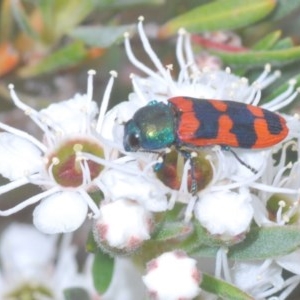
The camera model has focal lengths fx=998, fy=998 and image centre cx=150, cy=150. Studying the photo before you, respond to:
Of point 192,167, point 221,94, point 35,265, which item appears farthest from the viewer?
point 35,265

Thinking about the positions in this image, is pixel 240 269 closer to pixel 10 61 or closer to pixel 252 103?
pixel 252 103

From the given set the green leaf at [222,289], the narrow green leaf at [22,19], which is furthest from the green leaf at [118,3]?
the green leaf at [222,289]

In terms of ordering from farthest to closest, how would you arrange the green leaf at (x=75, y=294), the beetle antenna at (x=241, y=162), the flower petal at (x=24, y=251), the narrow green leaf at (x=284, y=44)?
the flower petal at (x=24, y=251)
the narrow green leaf at (x=284, y=44)
the green leaf at (x=75, y=294)
the beetle antenna at (x=241, y=162)

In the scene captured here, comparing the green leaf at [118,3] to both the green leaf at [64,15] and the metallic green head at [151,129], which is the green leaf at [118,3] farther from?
the metallic green head at [151,129]

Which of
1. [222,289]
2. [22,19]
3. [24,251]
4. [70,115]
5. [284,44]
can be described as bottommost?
[222,289]

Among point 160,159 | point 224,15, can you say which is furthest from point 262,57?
point 160,159

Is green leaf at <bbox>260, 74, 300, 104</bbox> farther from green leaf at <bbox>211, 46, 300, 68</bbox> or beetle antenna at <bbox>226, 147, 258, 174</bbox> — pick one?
beetle antenna at <bbox>226, 147, 258, 174</bbox>

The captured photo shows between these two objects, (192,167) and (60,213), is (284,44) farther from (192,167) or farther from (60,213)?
(60,213)
